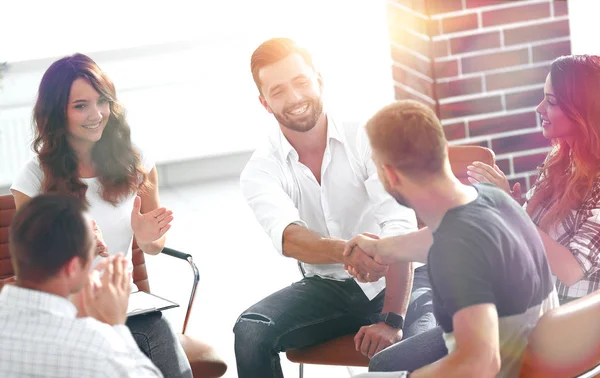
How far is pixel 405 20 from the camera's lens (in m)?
3.48

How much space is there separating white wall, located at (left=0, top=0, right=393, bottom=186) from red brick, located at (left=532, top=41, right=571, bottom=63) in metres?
4.04

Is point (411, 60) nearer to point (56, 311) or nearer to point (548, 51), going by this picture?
point (548, 51)

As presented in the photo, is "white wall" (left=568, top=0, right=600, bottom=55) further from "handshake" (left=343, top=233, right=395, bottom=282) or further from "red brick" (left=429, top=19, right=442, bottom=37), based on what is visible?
"handshake" (left=343, top=233, right=395, bottom=282)

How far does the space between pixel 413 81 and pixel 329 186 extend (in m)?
1.02

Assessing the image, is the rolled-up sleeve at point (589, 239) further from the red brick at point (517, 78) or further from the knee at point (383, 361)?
the red brick at point (517, 78)

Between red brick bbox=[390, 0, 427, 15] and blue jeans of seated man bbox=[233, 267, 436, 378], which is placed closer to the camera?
blue jeans of seated man bbox=[233, 267, 436, 378]

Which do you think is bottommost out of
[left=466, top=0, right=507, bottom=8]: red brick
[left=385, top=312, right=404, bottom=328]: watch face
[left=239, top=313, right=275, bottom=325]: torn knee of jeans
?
[left=385, top=312, right=404, bottom=328]: watch face

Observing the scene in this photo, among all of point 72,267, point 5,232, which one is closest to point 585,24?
point 5,232

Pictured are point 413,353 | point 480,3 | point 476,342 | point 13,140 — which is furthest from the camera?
point 13,140

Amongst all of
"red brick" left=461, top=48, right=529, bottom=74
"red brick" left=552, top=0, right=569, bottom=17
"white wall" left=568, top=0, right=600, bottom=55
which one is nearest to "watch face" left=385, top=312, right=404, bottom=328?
"red brick" left=461, top=48, right=529, bottom=74

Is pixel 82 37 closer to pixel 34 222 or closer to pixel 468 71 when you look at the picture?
pixel 468 71

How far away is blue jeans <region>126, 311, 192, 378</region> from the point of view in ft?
7.75

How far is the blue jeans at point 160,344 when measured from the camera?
2361 millimetres

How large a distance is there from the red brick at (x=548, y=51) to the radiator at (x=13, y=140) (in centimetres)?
498
